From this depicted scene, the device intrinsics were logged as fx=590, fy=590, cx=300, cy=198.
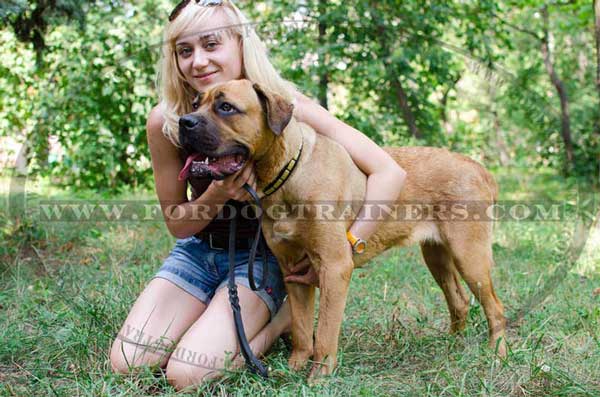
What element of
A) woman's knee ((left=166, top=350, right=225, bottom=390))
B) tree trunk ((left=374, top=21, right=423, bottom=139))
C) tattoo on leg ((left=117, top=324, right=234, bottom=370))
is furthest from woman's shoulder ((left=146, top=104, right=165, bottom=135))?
tree trunk ((left=374, top=21, right=423, bottom=139))

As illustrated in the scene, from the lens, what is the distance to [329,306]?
3.12m

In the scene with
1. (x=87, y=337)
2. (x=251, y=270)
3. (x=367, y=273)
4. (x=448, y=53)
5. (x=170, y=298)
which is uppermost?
(x=448, y=53)

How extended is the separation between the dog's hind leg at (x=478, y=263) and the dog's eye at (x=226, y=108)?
1.63 meters

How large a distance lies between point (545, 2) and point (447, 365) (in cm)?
864

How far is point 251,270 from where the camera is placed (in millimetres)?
3195

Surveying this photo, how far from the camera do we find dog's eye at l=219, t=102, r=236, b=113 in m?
2.92

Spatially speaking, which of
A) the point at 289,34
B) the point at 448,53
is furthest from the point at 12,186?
the point at 448,53

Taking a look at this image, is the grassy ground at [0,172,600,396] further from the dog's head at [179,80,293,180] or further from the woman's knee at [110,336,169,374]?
the dog's head at [179,80,293,180]

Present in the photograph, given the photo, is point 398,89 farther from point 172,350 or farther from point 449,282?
point 172,350

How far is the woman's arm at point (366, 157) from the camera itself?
346cm

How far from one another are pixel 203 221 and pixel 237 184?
0.58 m

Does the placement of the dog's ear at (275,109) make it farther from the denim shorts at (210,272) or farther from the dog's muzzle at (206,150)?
the denim shorts at (210,272)

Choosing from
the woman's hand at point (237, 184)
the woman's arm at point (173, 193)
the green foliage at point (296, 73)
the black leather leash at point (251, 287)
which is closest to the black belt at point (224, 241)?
the woman's arm at point (173, 193)

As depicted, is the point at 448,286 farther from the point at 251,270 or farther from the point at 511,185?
the point at 511,185
